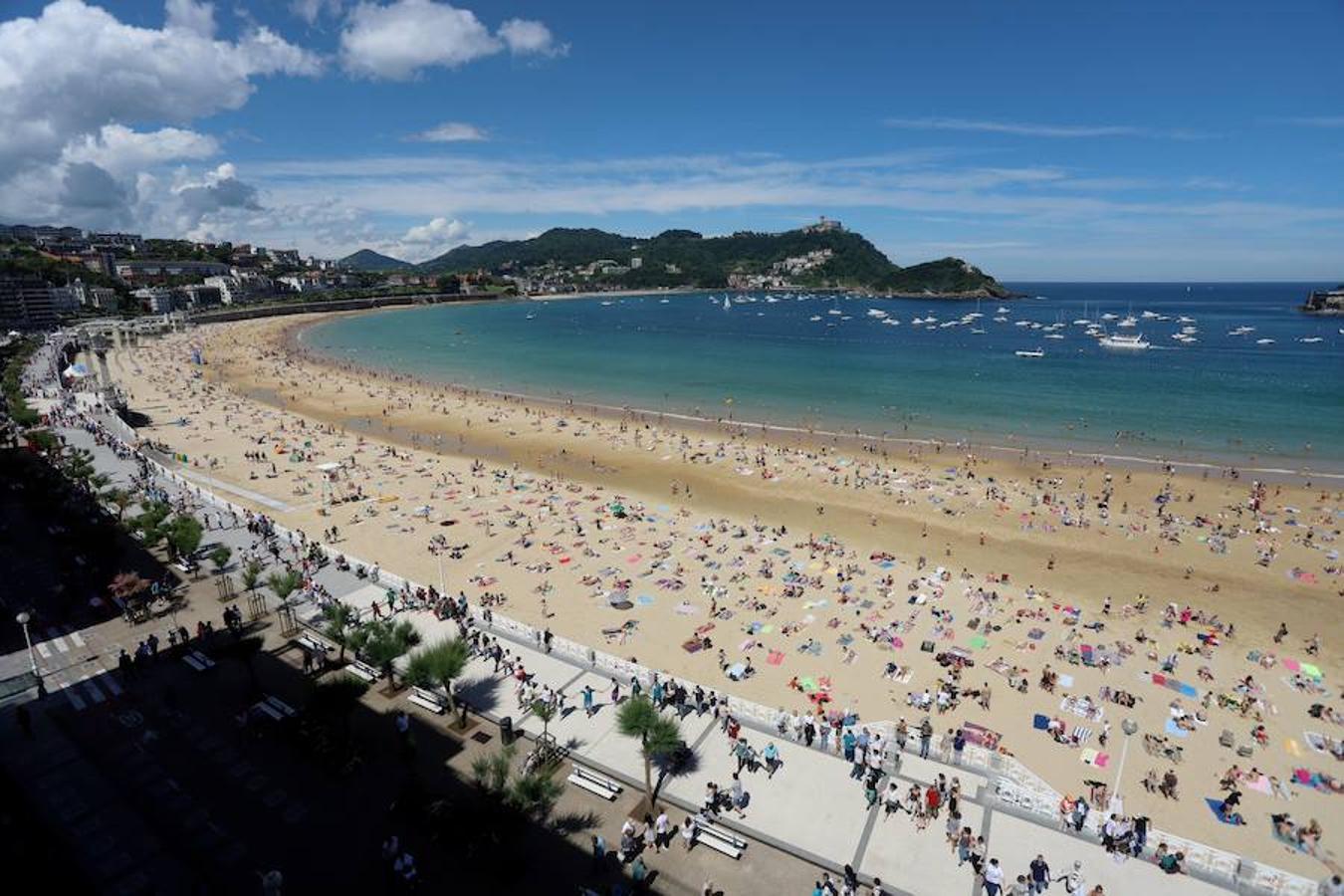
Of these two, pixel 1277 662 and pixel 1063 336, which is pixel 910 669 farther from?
pixel 1063 336

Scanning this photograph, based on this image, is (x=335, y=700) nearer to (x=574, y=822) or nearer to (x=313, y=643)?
(x=574, y=822)

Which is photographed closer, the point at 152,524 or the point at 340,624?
the point at 340,624

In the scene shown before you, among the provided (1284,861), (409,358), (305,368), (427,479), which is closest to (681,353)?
(409,358)

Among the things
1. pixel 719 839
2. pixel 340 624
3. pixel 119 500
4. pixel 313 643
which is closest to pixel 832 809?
pixel 719 839

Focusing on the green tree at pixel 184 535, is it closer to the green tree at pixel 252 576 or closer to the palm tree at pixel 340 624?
the green tree at pixel 252 576

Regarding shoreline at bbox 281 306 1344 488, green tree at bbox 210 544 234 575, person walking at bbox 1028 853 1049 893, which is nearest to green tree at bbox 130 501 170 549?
green tree at bbox 210 544 234 575

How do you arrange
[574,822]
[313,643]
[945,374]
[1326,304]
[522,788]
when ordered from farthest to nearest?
[1326,304]
[945,374]
[313,643]
[574,822]
[522,788]

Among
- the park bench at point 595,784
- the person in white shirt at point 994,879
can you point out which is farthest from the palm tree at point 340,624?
the person in white shirt at point 994,879
